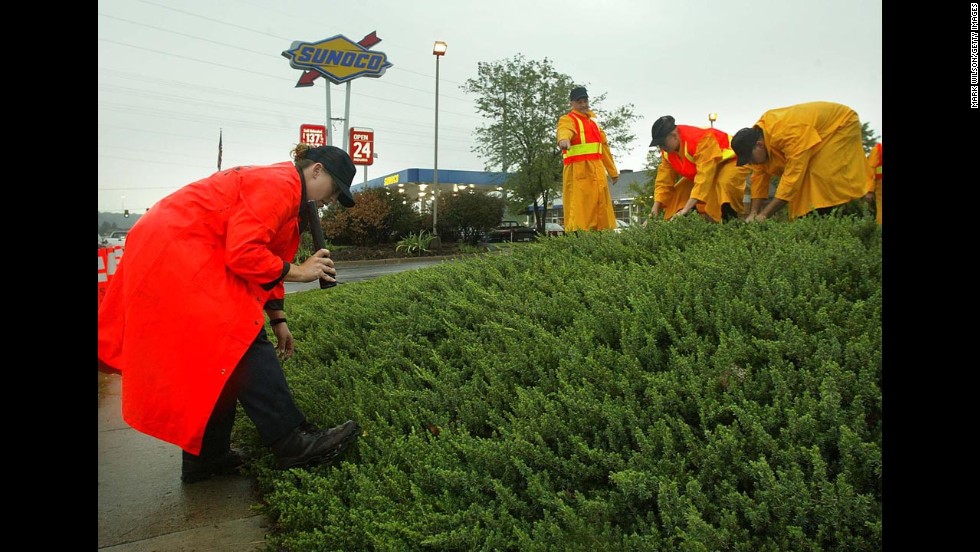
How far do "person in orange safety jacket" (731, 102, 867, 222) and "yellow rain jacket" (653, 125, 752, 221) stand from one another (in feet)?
1.67

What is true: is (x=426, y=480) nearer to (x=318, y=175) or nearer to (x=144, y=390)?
(x=144, y=390)

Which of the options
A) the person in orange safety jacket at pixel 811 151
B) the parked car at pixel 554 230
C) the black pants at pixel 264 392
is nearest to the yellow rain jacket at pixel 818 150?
the person in orange safety jacket at pixel 811 151

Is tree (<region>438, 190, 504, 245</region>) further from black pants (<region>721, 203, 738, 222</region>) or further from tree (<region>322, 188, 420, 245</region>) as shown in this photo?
black pants (<region>721, 203, 738, 222</region>)

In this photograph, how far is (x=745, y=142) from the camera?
5555 mm

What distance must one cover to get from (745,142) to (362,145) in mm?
24959

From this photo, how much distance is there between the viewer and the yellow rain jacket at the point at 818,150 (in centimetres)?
539

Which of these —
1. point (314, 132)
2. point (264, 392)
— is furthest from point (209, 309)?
point (314, 132)

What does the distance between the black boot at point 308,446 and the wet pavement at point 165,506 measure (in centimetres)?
23

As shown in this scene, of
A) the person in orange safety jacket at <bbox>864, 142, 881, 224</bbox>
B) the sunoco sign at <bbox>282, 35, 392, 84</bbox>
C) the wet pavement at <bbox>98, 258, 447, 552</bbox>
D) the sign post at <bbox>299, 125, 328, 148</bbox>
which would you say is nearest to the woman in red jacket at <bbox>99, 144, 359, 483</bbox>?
the wet pavement at <bbox>98, 258, 447, 552</bbox>

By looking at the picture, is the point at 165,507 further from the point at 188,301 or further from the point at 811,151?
the point at 811,151

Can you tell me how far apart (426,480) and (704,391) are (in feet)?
3.85

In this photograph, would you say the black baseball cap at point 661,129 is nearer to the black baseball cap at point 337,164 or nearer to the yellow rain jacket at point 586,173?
the yellow rain jacket at point 586,173
